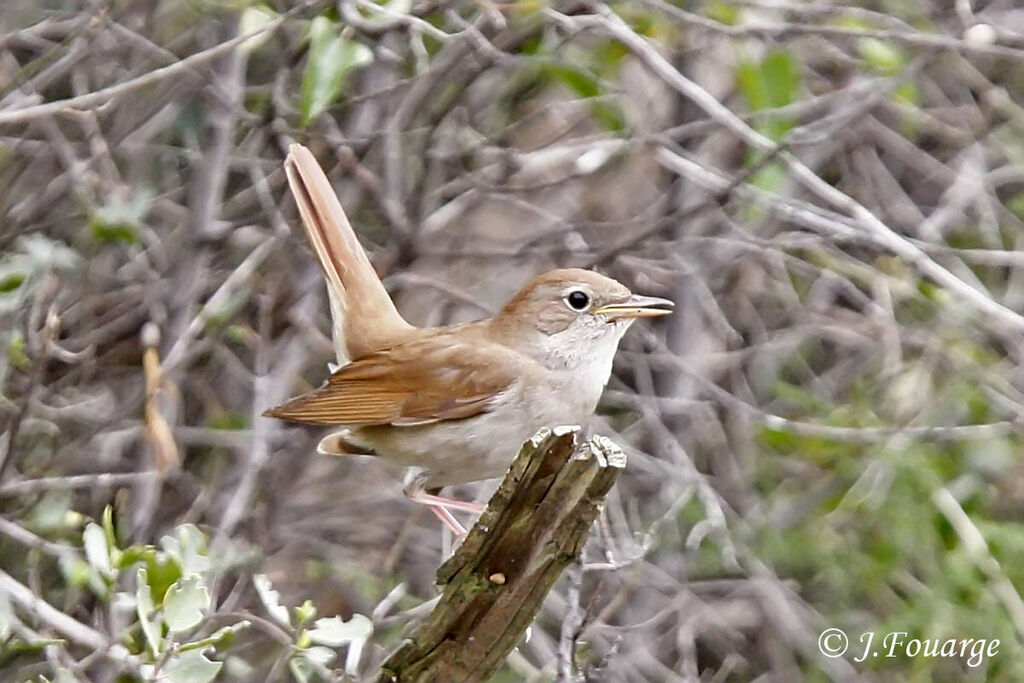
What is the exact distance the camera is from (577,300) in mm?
4594

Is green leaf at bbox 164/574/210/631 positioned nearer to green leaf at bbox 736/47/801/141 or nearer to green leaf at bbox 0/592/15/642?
green leaf at bbox 0/592/15/642

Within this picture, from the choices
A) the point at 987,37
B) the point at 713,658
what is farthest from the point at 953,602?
the point at 987,37

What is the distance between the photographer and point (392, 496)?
5.74 metres

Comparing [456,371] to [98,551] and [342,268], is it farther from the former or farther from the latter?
[98,551]

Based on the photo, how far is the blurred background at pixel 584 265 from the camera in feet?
15.2

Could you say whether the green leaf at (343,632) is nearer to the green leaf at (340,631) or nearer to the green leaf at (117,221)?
the green leaf at (340,631)

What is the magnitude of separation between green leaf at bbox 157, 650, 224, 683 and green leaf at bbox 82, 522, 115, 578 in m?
0.36

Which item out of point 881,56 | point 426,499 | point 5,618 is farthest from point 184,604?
point 881,56

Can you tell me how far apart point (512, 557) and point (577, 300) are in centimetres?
192

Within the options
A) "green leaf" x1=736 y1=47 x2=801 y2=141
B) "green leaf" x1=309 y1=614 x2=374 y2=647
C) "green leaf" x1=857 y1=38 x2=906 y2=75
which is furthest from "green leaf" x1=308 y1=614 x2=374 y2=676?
"green leaf" x1=857 y1=38 x2=906 y2=75

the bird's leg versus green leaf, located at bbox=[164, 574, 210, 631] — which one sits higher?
green leaf, located at bbox=[164, 574, 210, 631]

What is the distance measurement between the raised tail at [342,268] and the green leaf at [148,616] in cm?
170

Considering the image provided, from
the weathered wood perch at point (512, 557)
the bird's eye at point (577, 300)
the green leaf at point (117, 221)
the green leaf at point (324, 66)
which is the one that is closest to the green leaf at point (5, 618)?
the weathered wood perch at point (512, 557)

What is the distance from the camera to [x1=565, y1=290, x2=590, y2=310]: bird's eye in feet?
15.0
